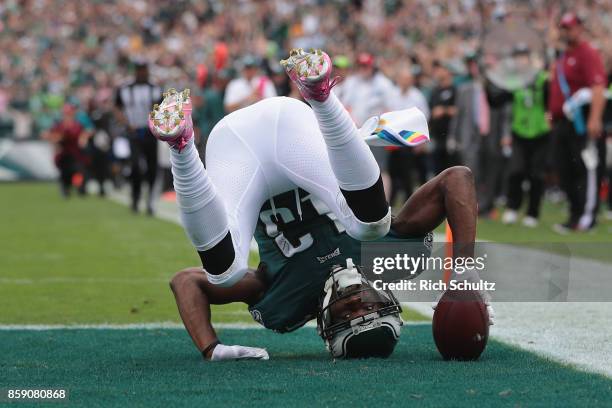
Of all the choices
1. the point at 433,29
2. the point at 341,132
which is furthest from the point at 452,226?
the point at 433,29

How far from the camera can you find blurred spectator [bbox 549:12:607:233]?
1181cm

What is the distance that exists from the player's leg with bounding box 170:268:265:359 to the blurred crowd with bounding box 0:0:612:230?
11037mm

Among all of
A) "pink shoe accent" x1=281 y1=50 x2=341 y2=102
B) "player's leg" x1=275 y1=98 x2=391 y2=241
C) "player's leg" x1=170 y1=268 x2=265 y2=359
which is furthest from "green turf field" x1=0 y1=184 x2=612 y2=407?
"pink shoe accent" x1=281 y1=50 x2=341 y2=102

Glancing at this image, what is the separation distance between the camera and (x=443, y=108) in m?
15.7

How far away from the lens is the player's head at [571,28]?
11.8m

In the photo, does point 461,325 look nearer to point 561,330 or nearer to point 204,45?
point 561,330

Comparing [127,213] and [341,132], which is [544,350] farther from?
[127,213]

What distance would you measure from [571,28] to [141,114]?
20.3 feet

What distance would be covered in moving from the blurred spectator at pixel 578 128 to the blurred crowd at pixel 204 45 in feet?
11.6

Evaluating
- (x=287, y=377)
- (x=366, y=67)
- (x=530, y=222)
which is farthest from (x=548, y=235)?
(x=287, y=377)

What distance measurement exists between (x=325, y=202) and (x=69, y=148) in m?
18.5

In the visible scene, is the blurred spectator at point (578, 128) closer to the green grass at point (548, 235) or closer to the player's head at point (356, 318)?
the green grass at point (548, 235)

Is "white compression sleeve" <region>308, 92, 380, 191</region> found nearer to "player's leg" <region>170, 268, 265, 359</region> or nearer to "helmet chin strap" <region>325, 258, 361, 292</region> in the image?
"helmet chin strap" <region>325, 258, 361, 292</region>

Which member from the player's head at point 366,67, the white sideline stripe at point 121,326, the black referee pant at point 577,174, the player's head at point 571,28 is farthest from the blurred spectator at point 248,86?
the white sideline stripe at point 121,326
